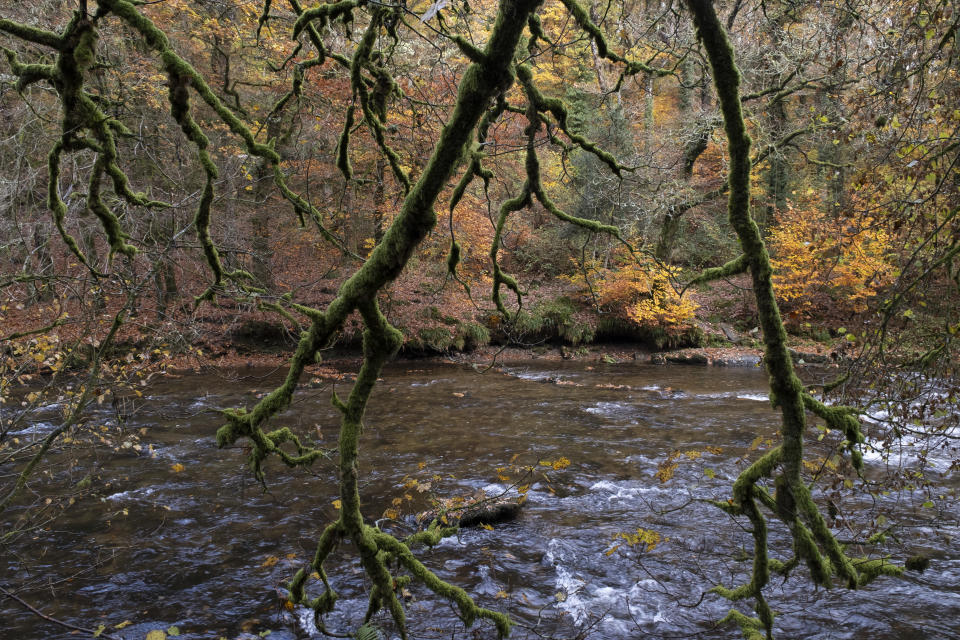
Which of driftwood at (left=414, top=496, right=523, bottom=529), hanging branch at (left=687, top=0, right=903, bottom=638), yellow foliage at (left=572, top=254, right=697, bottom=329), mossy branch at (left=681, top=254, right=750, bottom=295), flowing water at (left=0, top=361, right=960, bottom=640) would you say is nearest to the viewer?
hanging branch at (left=687, top=0, right=903, bottom=638)

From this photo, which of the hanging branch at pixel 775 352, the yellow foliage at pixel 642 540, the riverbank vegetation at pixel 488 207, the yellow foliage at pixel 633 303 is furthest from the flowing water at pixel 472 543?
the yellow foliage at pixel 633 303

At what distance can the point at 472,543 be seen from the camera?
18.3 ft

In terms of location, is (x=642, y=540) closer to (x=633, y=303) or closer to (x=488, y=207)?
(x=488, y=207)

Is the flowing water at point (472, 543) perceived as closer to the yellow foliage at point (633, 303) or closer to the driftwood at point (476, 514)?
the driftwood at point (476, 514)

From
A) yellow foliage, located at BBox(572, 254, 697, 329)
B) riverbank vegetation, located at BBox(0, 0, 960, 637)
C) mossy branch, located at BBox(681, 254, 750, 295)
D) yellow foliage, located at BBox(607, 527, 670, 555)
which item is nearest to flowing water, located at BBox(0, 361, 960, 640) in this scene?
yellow foliage, located at BBox(607, 527, 670, 555)

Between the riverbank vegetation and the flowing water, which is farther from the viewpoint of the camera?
the flowing water

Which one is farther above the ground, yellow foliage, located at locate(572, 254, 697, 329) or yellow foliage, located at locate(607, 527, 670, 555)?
yellow foliage, located at locate(572, 254, 697, 329)

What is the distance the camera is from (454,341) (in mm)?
16109

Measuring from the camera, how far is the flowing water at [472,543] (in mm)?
4289

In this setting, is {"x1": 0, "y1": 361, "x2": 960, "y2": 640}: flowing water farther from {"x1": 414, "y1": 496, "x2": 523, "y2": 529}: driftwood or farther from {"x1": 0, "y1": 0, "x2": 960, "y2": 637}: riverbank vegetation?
{"x1": 0, "y1": 0, "x2": 960, "y2": 637}: riverbank vegetation

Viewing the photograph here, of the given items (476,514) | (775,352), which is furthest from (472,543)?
(775,352)

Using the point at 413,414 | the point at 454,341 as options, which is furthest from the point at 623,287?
the point at 413,414

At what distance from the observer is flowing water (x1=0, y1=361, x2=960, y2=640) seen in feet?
14.1

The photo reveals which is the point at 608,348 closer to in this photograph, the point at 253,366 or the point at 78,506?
the point at 253,366
